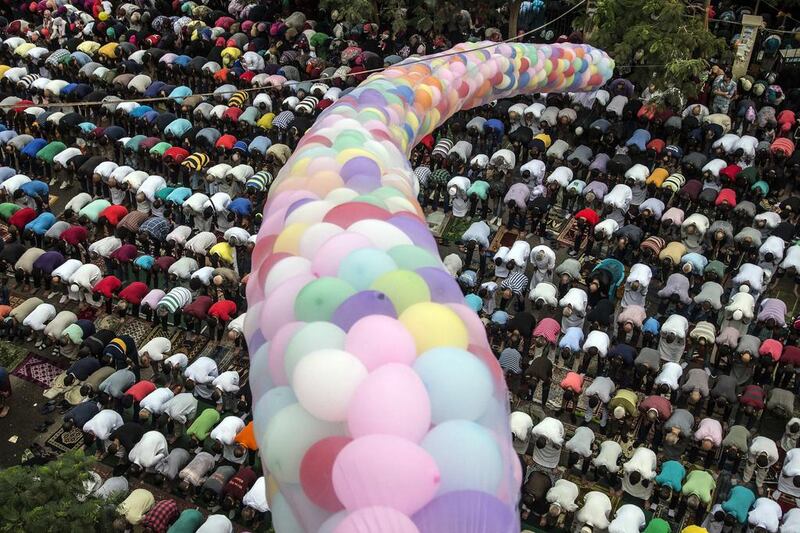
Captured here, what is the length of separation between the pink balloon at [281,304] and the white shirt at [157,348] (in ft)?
29.6

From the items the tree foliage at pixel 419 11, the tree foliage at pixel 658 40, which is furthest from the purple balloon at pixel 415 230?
the tree foliage at pixel 419 11

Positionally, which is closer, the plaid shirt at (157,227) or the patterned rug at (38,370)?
the patterned rug at (38,370)

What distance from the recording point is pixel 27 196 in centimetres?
1606

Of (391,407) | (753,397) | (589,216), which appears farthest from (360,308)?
(589,216)

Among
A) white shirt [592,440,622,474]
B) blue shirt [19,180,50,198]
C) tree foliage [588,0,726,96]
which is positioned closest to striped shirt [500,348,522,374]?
white shirt [592,440,622,474]

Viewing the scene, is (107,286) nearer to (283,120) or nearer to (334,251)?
(283,120)

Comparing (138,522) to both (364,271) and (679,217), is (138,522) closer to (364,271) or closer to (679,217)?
(364,271)

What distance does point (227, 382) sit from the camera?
11.8 meters

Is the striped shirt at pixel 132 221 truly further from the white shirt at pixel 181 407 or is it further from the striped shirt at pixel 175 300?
the white shirt at pixel 181 407

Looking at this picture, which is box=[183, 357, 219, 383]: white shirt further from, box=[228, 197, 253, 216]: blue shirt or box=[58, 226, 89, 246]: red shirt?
box=[58, 226, 89, 246]: red shirt

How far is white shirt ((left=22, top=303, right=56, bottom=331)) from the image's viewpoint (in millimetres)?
13073

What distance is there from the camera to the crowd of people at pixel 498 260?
10.9 meters

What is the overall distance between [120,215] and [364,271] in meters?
12.4

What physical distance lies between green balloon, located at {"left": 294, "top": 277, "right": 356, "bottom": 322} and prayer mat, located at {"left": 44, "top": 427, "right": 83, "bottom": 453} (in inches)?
367
